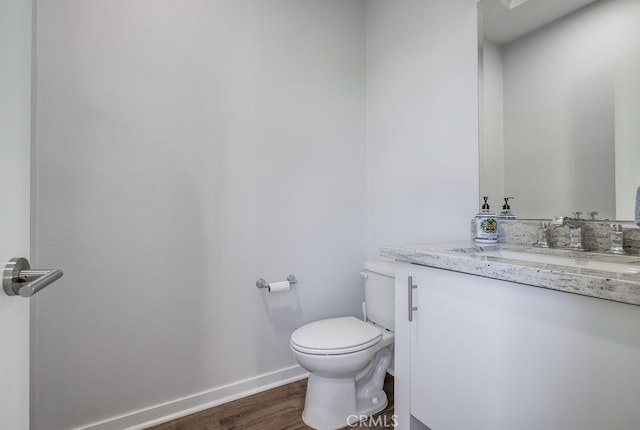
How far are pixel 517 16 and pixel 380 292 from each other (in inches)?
59.1

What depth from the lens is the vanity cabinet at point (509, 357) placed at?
0.67m

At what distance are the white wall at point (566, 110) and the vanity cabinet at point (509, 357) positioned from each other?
63 cm

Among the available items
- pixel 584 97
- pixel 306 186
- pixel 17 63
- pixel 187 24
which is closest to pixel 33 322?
pixel 17 63

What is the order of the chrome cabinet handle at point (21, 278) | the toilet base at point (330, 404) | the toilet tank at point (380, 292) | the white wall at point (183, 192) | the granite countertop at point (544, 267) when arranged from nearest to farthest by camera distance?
the chrome cabinet handle at point (21, 278) < the granite countertop at point (544, 267) < the white wall at point (183, 192) < the toilet base at point (330, 404) < the toilet tank at point (380, 292)

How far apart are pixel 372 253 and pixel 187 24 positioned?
1.75m

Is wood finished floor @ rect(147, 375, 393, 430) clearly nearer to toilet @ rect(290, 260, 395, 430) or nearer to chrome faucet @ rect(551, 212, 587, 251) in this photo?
toilet @ rect(290, 260, 395, 430)

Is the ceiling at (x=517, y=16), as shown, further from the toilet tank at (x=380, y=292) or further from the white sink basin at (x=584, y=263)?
the toilet tank at (x=380, y=292)

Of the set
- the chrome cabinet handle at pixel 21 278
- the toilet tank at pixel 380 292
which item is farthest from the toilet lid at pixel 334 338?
the chrome cabinet handle at pixel 21 278

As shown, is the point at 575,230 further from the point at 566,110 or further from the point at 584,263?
the point at 566,110

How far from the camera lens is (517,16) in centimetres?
138

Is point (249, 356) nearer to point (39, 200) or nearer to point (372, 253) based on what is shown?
point (372, 253)

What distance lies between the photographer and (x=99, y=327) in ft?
4.52

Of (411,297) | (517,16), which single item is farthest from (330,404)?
(517,16)

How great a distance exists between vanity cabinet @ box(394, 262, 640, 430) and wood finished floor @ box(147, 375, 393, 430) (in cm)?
48
